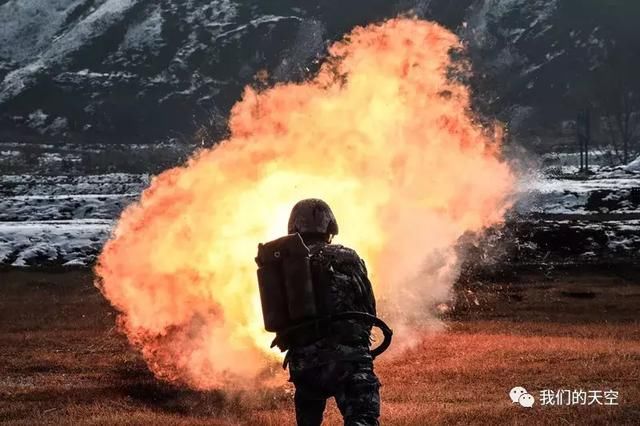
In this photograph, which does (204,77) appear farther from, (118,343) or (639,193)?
(118,343)

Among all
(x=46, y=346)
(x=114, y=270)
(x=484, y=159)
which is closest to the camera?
(x=114, y=270)

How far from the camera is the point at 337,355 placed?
7668mm

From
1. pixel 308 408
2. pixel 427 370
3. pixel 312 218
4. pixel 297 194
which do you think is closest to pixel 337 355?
pixel 308 408

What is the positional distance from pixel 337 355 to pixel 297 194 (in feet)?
19.4

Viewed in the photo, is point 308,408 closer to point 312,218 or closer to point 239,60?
point 312,218

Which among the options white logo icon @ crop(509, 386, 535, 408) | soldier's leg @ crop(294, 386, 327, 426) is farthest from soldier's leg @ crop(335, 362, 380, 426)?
white logo icon @ crop(509, 386, 535, 408)

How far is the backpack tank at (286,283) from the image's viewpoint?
7562 millimetres

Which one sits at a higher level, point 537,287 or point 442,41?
point 442,41

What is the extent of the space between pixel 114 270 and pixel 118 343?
23.8 ft

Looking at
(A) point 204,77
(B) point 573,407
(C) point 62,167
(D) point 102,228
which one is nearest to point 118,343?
(B) point 573,407

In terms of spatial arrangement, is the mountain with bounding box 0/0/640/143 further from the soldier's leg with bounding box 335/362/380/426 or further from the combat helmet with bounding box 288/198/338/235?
the soldier's leg with bounding box 335/362/380/426

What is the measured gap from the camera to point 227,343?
1395 centimetres

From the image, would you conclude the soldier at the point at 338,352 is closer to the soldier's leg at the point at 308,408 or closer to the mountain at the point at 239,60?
the soldier's leg at the point at 308,408

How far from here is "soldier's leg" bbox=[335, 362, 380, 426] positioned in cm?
751
